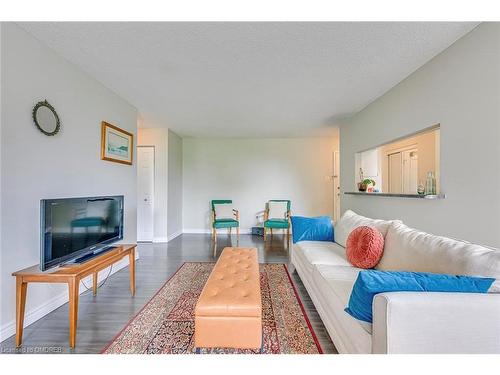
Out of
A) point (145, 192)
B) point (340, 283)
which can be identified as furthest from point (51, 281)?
point (145, 192)

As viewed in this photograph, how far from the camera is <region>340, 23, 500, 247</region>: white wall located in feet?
5.26

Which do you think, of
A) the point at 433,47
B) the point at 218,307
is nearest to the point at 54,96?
the point at 218,307

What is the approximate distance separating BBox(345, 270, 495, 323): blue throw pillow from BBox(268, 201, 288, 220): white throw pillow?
421 centimetres

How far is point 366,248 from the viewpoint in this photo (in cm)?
185

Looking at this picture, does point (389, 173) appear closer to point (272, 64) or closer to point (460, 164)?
point (460, 164)

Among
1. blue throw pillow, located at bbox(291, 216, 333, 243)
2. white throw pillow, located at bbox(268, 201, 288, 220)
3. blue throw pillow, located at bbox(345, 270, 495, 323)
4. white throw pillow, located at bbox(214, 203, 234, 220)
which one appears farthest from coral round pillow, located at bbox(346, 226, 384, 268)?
white throw pillow, located at bbox(214, 203, 234, 220)

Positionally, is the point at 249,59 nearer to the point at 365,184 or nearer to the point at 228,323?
the point at 228,323

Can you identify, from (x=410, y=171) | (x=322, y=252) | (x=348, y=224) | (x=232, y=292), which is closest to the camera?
(x=232, y=292)

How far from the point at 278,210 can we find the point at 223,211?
132 centimetres

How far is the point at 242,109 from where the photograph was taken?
11.5 ft

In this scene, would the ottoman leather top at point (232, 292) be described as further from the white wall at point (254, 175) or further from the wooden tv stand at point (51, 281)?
the white wall at point (254, 175)

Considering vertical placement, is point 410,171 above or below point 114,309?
above

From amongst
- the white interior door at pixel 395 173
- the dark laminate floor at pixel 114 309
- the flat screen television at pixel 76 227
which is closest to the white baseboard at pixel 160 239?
the dark laminate floor at pixel 114 309
